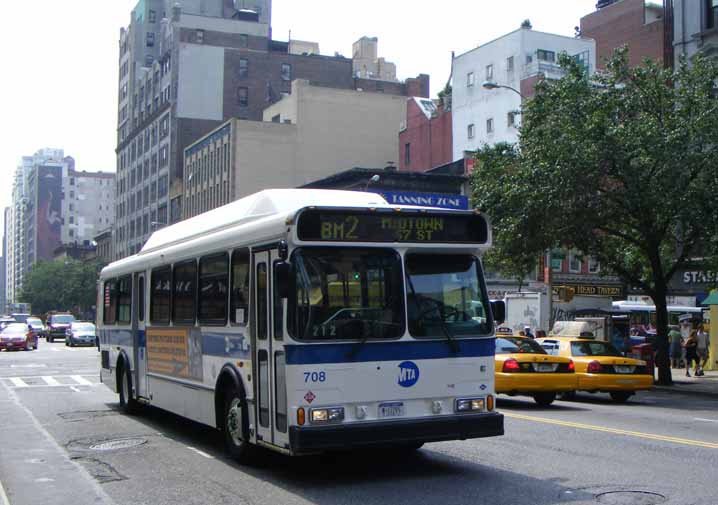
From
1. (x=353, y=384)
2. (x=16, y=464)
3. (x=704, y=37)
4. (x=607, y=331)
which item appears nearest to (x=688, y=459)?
(x=353, y=384)

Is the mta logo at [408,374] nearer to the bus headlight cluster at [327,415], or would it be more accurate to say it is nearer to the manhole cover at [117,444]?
the bus headlight cluster at [327,415]

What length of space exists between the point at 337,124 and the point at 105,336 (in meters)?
61.5

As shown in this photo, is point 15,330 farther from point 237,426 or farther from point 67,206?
point 67,206

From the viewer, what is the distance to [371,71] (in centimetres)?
10194

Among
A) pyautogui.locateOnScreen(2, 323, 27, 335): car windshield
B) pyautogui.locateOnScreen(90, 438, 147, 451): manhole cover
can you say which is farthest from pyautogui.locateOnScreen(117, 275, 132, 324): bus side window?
pyautogui.locateOnScreen(2, 323, 27, 335): car windshield

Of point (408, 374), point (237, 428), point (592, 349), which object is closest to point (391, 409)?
point (408, 374)

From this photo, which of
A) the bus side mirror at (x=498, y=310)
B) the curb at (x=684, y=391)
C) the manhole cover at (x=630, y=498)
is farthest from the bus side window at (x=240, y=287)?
the curb at (x=684, y=391)

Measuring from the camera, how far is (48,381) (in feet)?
83.8

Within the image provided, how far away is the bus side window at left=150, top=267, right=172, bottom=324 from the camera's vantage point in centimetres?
1375

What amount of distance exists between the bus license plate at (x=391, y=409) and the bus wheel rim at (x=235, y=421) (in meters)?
1.98

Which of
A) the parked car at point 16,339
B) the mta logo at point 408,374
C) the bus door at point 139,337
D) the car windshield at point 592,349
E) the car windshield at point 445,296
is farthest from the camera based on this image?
the parked car at point 16,339

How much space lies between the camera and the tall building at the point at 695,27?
31.8 metres

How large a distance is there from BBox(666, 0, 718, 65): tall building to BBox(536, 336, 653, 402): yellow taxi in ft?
51.1

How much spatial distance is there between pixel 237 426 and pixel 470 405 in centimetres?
279
